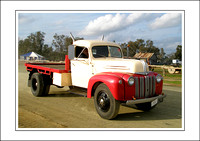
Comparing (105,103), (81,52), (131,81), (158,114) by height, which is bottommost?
(158,114)

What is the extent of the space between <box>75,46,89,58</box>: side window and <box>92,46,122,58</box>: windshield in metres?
0.31

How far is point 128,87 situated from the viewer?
5.37 meters

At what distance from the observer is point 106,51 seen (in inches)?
278

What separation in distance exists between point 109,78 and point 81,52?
2055 millimetres

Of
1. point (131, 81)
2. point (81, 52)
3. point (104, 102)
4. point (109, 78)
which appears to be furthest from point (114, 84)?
point (81, 52)

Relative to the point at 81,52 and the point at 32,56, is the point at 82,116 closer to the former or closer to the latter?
the point at 81,52

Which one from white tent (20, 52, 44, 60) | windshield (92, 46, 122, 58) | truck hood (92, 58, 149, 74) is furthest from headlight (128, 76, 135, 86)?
white tent (20, 52, 44, 60)

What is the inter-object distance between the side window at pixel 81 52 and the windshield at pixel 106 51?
307mm

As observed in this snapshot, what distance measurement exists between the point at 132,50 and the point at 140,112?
49.0 metres

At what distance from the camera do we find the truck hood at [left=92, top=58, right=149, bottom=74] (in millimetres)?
5707

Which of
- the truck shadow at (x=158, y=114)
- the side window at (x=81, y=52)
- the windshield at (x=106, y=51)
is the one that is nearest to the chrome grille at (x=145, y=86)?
the truck shadow at (x=158, y=114)

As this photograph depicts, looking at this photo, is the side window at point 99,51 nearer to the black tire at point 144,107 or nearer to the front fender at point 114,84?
the front fender at point 114,84

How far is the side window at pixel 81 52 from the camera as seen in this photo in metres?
6.91

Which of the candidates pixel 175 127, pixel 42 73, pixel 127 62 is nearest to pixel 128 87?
pixel 127 62
